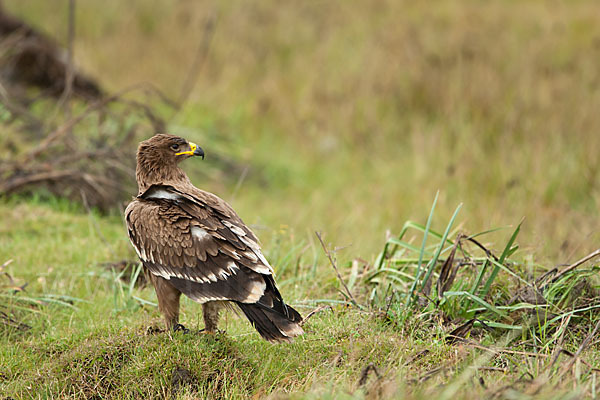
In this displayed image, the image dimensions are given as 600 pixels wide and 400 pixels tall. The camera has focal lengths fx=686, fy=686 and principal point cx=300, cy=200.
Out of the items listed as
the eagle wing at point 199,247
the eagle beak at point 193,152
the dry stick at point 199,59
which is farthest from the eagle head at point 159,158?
the dry stick at point 199,59

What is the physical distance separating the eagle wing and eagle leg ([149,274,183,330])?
0.22 feet

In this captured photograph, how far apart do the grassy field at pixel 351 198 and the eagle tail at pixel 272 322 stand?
0.81 ft

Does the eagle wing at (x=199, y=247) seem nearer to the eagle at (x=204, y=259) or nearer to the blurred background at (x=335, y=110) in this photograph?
the eagle at (x=204, y=259)

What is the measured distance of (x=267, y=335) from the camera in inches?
131

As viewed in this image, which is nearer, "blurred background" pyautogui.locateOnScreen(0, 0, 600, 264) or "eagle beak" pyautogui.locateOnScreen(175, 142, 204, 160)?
"eagle beak" pyautogui.locateOnScreen(175, 142, 204, 160)

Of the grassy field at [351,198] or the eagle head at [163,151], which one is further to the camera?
the eagle head at [163,151]

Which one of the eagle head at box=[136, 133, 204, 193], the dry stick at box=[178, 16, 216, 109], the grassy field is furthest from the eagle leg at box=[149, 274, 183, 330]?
the dry stick at box=[178, 16, 216, 109]

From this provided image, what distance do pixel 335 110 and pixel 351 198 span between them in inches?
104

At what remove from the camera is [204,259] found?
352 centimetres

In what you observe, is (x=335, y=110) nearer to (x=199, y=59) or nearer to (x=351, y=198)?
(x=199, y=59)

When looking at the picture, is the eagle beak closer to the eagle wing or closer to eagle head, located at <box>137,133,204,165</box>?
eagle head, located at <box>137,133,204,165</box>

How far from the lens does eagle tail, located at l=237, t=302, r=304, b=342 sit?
332 centimetres

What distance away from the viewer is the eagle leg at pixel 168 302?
144 inches

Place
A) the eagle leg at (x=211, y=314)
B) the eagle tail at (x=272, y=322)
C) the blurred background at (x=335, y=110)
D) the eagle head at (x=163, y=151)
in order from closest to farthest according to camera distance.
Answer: the eagle tail at (x=272, y=322) < the eagle leg at (x=211, y=314) < the eagle head at (x=163, y=151) < the blurred background at (x=335, y=110)
